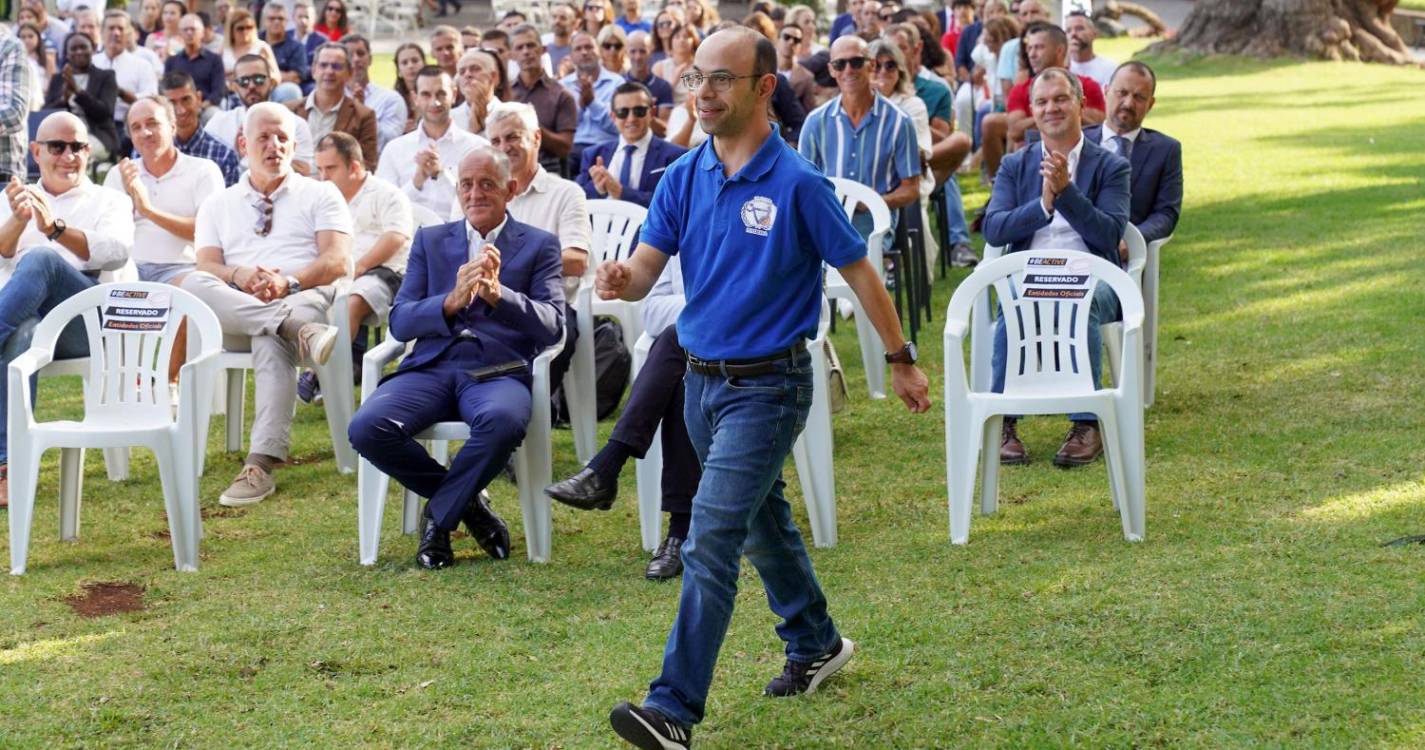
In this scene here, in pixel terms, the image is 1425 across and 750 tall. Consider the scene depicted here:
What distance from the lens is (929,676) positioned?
471 centimetres

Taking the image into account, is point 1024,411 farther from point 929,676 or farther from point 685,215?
point 685,215

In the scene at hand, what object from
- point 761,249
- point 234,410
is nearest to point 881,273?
point 234,410

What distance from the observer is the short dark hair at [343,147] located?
824cm

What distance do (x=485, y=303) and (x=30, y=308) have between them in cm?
209

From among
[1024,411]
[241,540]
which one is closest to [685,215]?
[1024,411]

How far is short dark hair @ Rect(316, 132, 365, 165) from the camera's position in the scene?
824cm

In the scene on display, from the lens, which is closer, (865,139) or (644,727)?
(644,727)

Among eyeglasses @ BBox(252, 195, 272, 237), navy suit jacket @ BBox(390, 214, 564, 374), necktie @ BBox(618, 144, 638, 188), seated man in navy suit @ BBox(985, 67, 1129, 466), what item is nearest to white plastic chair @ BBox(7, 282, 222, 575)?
navy suit jacket @ BBox(390, 214, 564, 374)

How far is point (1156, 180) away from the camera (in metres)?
7.67

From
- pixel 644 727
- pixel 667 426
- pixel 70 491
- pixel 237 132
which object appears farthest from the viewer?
pixel 237 132

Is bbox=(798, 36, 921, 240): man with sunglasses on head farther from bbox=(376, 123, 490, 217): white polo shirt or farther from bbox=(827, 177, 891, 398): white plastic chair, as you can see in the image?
bbox=(376, 123, 490, 217): white polo shirt

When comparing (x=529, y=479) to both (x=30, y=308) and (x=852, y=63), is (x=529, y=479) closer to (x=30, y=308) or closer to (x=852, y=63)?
(x=30, y=308)

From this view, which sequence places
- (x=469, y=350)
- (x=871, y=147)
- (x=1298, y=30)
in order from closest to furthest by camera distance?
1. (x=469, y=350)
2. (x=871, y=147)
3. (x=1298, y=30)

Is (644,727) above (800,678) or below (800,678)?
above
